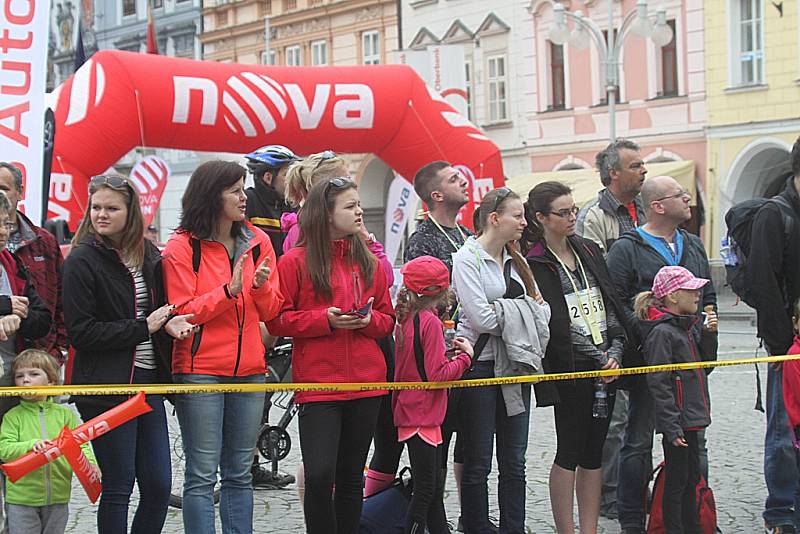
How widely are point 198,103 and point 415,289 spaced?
8671 mm

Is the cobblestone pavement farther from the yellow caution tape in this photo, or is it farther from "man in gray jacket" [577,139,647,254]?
"man in gray jacket" [577,139,647,254]

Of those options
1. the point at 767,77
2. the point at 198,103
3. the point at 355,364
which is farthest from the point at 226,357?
the point at 767,77

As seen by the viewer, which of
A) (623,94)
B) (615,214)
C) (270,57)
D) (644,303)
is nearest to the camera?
(644,303)

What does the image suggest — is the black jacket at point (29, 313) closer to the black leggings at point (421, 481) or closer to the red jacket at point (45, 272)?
the red jacket at point (45, 272)

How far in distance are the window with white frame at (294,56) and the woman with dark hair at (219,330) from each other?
37.6 metres

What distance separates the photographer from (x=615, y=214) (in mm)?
7191

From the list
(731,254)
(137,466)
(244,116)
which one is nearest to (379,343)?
(137,466)

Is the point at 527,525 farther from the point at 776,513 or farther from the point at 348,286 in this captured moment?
the point at 348,286

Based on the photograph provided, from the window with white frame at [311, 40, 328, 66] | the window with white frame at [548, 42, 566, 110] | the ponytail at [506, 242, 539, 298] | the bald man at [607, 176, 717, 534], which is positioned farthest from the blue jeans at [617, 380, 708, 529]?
the window with white frame at [311, 40, 328, 66]

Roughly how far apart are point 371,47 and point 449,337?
34.9 meters

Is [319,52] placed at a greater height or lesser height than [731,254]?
greater

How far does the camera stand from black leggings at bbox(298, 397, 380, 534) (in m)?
5.25

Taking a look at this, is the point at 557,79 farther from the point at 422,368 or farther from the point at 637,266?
the point at 422,368

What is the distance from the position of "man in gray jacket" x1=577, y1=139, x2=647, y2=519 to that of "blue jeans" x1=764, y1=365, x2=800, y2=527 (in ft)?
3.18
